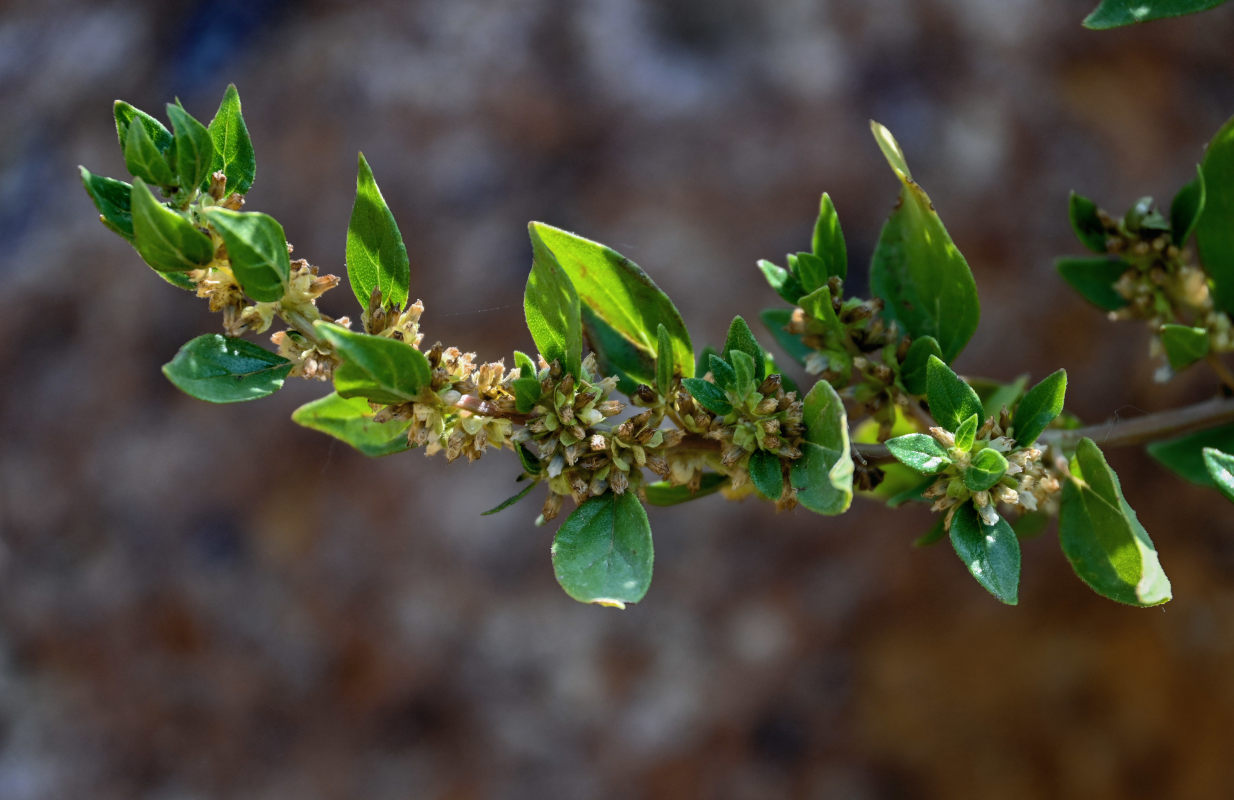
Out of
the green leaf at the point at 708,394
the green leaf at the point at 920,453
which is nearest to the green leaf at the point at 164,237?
the green leaf at the point at 708,394

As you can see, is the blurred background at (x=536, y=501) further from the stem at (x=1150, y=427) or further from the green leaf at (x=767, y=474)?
the green leaf at (x=767, y=474)

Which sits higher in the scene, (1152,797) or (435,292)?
(435,292)

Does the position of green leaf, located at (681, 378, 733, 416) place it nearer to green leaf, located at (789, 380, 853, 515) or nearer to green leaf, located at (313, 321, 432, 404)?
green leaf, located at (789, 380, 853, 515)

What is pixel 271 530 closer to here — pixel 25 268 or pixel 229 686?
pixel 229 686

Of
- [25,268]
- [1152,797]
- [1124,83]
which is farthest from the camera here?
[25,268]

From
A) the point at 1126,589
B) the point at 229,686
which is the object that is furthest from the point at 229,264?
the point at 229,686

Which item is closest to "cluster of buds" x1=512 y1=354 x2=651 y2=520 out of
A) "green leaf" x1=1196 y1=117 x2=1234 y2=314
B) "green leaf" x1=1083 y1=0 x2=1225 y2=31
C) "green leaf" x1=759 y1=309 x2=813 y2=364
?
"green leaf" x1=759 y1=309 x2=813 y2=364
